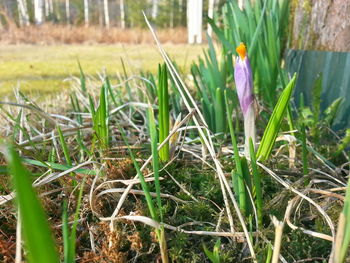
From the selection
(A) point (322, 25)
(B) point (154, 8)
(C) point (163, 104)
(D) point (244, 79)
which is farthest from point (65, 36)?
(D) point (244, 79)

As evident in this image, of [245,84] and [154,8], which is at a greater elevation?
[154,8]

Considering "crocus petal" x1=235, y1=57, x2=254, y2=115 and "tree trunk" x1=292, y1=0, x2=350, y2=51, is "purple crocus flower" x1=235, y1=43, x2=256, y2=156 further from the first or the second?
"tree trunk" x1=292, y1=0, x2=350, y2=51

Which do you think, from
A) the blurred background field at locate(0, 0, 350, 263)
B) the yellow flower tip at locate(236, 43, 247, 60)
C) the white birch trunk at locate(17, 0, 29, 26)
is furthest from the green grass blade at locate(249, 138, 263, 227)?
the white birch trunk at locate(17, 0, 29, 26)

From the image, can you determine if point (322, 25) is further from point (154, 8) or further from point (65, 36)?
point (154, 8)

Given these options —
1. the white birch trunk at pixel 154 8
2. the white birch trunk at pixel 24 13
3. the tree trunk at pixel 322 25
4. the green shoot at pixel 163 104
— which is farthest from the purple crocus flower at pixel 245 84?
the white birch trunk at pixel 154 8

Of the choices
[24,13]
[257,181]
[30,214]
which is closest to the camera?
[30,214]

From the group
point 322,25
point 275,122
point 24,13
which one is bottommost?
point 275,122

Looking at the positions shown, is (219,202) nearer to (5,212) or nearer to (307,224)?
(307,224)
